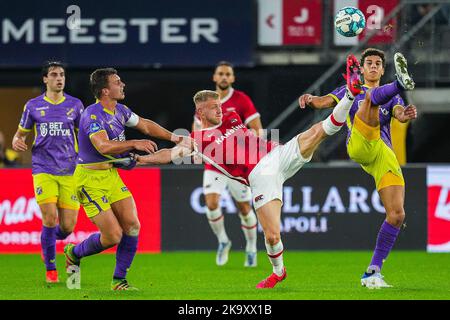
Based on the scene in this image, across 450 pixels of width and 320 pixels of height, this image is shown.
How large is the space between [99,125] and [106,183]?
549mm

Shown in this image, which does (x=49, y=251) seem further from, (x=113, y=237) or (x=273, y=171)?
(x=273, y=171)

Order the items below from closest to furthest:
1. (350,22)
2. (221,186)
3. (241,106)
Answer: (350,22), (221,186), (241,106)

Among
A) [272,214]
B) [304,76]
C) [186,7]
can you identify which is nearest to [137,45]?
[186,7]

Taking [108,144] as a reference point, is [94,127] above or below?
above

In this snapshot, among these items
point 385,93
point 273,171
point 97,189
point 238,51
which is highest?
point 238,51

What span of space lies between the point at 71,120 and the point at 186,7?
6.67 metres

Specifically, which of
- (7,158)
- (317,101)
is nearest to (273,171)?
(317,101)

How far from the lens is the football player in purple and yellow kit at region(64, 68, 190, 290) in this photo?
1045 centimetres

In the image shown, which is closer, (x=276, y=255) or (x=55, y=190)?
(x=276, y=255)

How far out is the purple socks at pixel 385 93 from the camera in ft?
32.4

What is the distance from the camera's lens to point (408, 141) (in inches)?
685

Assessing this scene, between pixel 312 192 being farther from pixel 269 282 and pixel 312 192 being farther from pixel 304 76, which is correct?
pixel 269 282

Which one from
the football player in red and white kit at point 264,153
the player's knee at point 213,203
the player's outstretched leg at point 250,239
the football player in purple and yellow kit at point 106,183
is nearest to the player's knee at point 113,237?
the football player in purple and yellow kit at point 106,183

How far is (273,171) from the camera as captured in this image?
35.2 feet
